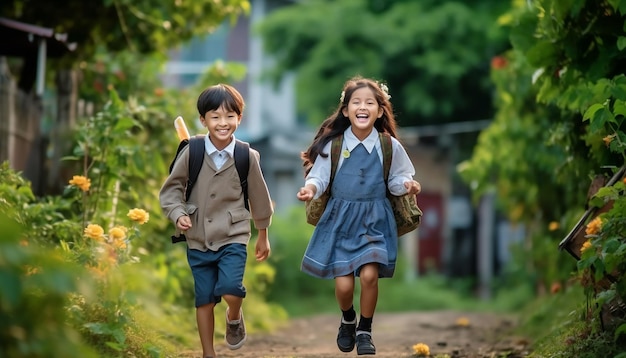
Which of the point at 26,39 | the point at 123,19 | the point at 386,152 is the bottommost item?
the point at 386,152

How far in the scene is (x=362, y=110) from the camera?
656 centimetres

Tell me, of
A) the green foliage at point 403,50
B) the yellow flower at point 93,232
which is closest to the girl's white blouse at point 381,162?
the yellow flower at point 93,232

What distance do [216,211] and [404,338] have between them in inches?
143

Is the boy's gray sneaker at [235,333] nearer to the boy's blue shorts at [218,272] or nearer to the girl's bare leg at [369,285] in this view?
the boy's blue shorts at [218,272]

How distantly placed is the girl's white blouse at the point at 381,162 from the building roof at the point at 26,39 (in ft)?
12.6

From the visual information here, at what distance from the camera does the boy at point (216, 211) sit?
6.14 metres

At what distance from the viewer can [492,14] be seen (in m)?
23.6

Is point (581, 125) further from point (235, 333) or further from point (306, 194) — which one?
point (235, 333)

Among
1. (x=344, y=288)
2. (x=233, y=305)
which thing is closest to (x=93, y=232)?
(x=233, y=305)

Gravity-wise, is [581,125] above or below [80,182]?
above

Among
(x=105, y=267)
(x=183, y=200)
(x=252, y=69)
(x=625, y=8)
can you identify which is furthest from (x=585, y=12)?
(x=252, y=69)

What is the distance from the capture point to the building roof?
9539mm

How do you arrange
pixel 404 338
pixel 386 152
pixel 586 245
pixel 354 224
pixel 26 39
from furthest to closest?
1. pixel 26 39
2. pixel 404 338
3. pixel 386 152
4. pixel 354 224
5. pixel 586 245

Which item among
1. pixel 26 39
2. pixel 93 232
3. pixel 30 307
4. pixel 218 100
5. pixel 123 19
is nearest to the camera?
pixel 30 307
